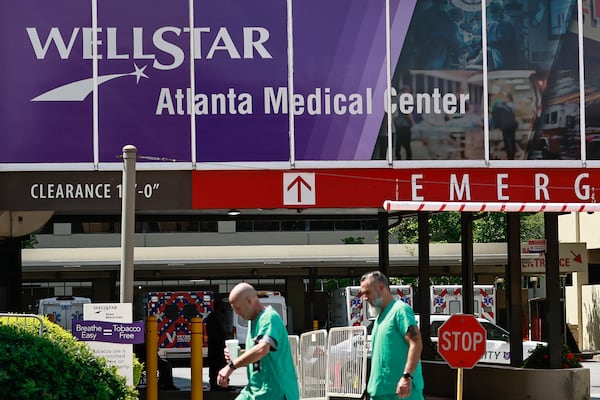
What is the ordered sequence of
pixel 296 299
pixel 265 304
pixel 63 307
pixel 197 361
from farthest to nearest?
1. pixel 296 299
2. pixel 63 307
3. pixel 265 304
4. pixel 197 361

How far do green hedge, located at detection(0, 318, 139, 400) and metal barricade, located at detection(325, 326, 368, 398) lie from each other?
6.93 metres

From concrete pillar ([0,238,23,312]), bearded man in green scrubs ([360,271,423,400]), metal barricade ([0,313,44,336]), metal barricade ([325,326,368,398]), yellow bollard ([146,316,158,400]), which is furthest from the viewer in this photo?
concrete pillar ([0,238,23,312])

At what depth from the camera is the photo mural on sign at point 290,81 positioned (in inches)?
761

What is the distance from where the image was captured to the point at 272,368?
9.93 m

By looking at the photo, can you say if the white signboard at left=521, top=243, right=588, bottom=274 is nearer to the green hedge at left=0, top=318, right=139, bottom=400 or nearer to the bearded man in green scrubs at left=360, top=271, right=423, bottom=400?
the bearded man in green scrubs at left=360, top=271, right=423, bottom=400

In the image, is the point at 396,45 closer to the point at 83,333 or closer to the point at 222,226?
the point at 83,333

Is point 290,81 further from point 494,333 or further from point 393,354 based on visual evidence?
point 494,333

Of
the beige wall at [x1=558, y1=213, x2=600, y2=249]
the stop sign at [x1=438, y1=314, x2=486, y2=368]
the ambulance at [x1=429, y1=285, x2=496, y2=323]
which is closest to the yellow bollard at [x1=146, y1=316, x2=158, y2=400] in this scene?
the stop sign at [x1=438, y1=314, x2=486, y2=368]

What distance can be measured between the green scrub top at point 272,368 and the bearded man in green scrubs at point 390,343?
109 cm

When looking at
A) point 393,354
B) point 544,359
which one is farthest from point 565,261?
point 393,354

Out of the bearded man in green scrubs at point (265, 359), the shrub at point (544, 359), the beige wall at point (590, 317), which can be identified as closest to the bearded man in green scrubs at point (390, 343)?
the bearded man in green scrubs at point (265, 359)

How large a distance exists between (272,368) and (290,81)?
10.1 metres

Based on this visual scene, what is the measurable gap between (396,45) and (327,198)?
2560 mm

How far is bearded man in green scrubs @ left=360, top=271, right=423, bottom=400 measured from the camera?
1072cm
